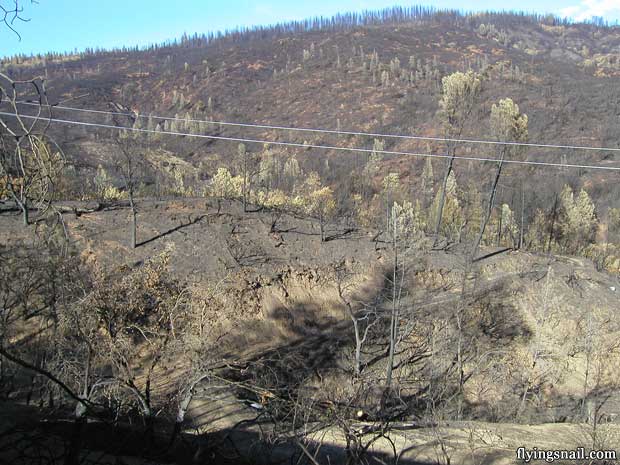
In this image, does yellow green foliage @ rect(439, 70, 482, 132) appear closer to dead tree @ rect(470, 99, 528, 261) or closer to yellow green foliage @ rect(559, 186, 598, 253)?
dead tree @ rect(470, 99, 528, 261)

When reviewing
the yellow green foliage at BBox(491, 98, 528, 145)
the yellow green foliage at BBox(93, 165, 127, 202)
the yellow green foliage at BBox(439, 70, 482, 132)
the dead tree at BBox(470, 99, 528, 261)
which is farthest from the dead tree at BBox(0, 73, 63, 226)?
the yellow green foliage at BBox(93, 165, 127, 202)

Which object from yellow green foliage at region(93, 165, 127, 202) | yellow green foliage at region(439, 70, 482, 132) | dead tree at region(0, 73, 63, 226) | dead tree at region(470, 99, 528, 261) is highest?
dead tree at region(0, 73, 63, 226)

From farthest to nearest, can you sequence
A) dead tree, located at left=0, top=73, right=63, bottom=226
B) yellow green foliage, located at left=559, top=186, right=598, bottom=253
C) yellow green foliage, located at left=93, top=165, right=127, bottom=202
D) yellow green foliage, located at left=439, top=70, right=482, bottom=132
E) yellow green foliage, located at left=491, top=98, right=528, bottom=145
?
yellow green foliage, located at left=559, top=186, right=598, bottom=253, yellow green foliage, located at left=93, top=165, right=127, bottom=202, yellow green foliage, located at left=439, top=70, right=482, bottom=132, yellow green foliage, located at left=491, top=98, right=528, bottom=145, dead tree, located at left=0, top=73, right=63, bottom=226

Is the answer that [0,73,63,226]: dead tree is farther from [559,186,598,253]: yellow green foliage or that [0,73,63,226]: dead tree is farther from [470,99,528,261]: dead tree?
[559,186,598,253]: yellow green foliage

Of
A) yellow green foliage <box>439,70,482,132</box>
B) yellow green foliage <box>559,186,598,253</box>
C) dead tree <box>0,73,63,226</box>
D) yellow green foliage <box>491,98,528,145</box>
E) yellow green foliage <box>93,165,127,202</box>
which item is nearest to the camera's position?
dead tree <box>0,73,63,226</box>

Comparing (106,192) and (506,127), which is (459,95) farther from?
(106,192)

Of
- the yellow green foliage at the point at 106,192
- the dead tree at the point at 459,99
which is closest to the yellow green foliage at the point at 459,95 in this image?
the dead tree at the point at 459,99

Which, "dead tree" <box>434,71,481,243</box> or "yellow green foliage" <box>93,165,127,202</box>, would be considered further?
"yellow green foliage" <box>93,165,127,202</box>

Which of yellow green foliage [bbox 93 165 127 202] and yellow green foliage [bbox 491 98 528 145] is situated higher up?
yellow green foliage [bbox 491 98 528 145]

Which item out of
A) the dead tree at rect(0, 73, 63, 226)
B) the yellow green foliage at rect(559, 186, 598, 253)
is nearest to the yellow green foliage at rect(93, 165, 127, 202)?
the dead tree at rect(0, 73, 63, 226)

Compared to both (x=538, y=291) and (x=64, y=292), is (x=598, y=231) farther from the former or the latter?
(x=64, y=292)

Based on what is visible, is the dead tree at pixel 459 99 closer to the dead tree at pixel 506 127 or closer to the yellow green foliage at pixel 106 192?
the dead tree at pixel 506 127

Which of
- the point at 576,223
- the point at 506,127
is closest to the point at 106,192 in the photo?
the point at 506,127

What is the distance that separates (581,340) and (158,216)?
16.7 m
